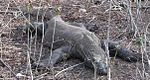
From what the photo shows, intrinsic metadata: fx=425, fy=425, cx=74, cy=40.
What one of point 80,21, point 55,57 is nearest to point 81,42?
point 55,57

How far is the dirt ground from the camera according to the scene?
4578 millimetres

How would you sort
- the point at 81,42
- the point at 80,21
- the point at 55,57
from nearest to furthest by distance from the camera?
the point at 55,57 → the point at 81,42 → the point at 80,21

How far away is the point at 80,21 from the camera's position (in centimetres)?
639

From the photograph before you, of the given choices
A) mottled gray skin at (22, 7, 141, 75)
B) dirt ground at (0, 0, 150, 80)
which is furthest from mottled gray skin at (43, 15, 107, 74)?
dirt ground at (0, 0, 150, 80)

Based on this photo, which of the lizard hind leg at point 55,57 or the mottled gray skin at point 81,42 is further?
the lizard hind leg at point 55,57

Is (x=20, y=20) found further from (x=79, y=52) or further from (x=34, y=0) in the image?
(x=79, y=52)

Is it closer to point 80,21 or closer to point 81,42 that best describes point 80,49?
point 81,42

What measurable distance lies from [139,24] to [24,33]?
5.27 ft

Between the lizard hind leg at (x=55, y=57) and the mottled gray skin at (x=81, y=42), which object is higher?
the mottled gray skin at (x=81, y=42)

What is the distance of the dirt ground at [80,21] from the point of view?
4578mm

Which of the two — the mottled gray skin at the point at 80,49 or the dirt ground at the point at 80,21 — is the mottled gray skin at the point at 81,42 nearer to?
the mottled gray skin at the point at 80,49

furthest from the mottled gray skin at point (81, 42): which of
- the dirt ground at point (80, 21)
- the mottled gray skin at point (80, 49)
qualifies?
the dirt ground at point (80, 21)

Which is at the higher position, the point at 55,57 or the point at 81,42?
the point at 81,42

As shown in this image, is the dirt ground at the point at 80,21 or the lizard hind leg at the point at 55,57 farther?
the lizard hind leg at the point at 55,57
